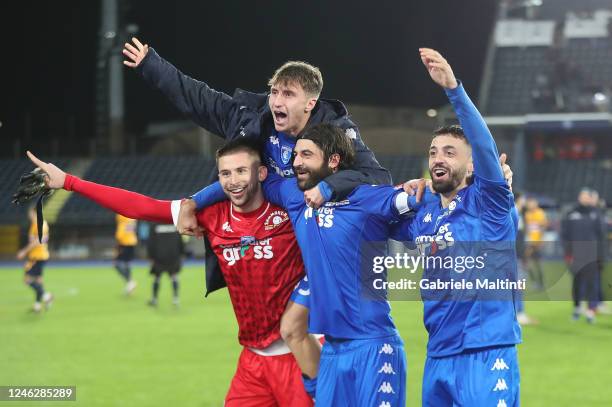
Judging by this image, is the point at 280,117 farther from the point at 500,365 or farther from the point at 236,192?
the point at 500,365

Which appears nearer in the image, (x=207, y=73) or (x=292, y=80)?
(x=292, y=80)

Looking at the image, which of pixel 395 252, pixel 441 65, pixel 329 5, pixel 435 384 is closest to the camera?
pixel 441 65

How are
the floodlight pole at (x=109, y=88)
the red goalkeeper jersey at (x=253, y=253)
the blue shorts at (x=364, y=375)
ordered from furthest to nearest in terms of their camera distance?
the floodlight pole at (x=109, y=88) → the red goalkeeper jersey at (x=253, y=253) → the blue shorts at (x=364, y=375)

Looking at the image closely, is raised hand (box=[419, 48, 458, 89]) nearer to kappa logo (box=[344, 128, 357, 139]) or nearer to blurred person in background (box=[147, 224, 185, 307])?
kappa logo (box=[344, 128, 357, 139])

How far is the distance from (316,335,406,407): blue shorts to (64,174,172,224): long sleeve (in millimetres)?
1225

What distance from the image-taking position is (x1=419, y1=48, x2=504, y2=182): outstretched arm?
149 inches

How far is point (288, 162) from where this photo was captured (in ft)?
15.5

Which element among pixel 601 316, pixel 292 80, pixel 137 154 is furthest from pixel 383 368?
pixel 137 154

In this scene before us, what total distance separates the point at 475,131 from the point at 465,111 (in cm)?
10

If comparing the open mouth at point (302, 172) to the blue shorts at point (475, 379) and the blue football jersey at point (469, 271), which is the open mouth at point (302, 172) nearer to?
the blue football jersey at point (469, 271)

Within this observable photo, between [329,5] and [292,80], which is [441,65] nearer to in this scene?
[292,80]

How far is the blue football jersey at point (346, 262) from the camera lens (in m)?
4.23

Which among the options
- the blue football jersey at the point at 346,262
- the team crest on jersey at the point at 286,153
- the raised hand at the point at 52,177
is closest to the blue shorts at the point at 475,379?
the blue football jersey at the point at 346,262

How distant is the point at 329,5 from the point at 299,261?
2895 centimetres
